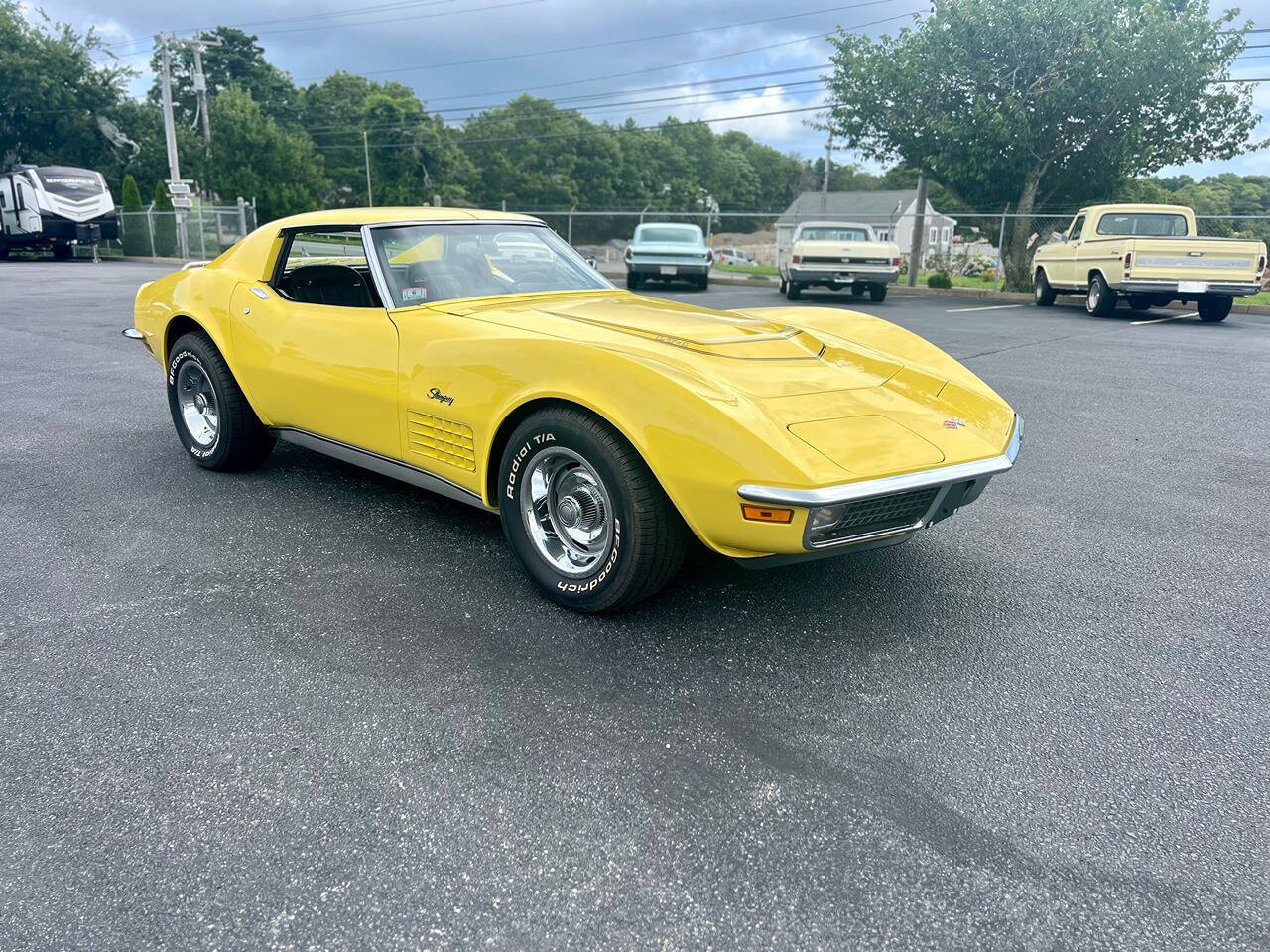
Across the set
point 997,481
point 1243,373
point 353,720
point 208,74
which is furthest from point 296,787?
point 208,74

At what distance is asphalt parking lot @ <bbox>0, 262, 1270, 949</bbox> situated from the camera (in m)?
1.83

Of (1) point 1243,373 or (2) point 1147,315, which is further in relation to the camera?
(2) point 1147,315

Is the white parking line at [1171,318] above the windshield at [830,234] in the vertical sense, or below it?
below

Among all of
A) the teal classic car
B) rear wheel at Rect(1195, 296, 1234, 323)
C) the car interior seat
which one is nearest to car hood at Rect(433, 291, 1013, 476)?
the car interior seat

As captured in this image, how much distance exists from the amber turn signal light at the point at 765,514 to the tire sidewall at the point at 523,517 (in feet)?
1.34

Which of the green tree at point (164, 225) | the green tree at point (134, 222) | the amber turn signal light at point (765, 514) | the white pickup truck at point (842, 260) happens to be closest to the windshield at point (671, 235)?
the white pickup truck at point (842, 260)

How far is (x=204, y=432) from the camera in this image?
4.84 metres

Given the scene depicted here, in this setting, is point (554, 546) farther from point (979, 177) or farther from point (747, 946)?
point (979, 177)

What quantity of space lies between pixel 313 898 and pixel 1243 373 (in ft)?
32.0

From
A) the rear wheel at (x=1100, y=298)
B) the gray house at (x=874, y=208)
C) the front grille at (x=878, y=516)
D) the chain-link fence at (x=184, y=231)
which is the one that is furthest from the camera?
the gray house at (x=874, y=208)

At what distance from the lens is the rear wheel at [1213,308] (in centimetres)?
1407

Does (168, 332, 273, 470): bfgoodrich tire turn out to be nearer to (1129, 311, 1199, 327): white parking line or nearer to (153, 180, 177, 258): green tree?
(1129, 311, 1199, 327): white parking line

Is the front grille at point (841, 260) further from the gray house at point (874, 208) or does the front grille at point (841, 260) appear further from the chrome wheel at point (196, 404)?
the gray house at point (874, 208)

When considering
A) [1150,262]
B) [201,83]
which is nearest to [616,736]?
[1150,262]
